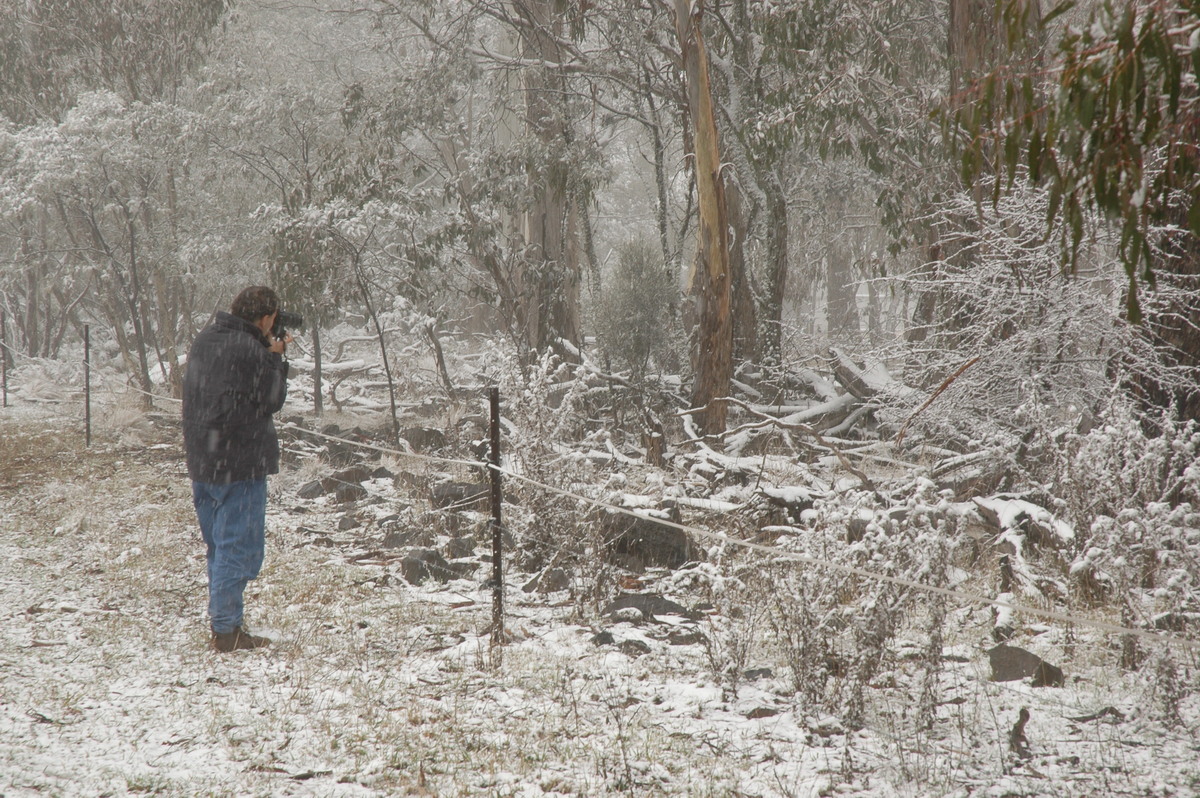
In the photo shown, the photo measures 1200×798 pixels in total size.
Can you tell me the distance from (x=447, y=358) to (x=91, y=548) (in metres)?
9.81

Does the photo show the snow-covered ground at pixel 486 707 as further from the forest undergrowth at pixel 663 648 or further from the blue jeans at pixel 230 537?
the blue jeans at pixel 230 537

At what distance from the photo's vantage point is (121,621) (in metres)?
4.80

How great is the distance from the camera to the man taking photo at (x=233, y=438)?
4.07m

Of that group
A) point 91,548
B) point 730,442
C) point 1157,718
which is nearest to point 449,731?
point 1157,718

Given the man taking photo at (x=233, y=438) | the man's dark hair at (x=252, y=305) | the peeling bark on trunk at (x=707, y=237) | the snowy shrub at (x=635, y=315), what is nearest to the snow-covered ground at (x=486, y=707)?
the man taking photo at (x=233, y=438)

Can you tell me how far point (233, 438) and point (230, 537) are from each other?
0.45 metres

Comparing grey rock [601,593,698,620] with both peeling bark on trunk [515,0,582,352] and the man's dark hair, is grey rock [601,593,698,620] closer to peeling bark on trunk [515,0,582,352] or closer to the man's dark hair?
the man's dark hair

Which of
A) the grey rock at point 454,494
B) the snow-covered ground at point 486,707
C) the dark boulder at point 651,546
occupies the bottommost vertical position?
the snow-covered ground at point 486,707

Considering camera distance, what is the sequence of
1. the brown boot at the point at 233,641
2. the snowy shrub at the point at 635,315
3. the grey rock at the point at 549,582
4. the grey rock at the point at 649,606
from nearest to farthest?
the brown boot at the point at 233,641, the grey rock at the point at 649,606, the grey rock at the point at 549,582, the snowy shrub at the point at 635,315

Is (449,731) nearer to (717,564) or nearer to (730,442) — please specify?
(717,564)

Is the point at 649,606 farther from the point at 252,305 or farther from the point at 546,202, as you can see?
the point at 546,202

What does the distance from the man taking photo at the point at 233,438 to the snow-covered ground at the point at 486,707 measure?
1.27ft

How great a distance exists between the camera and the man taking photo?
4074mm

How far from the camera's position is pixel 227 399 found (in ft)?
13.3
